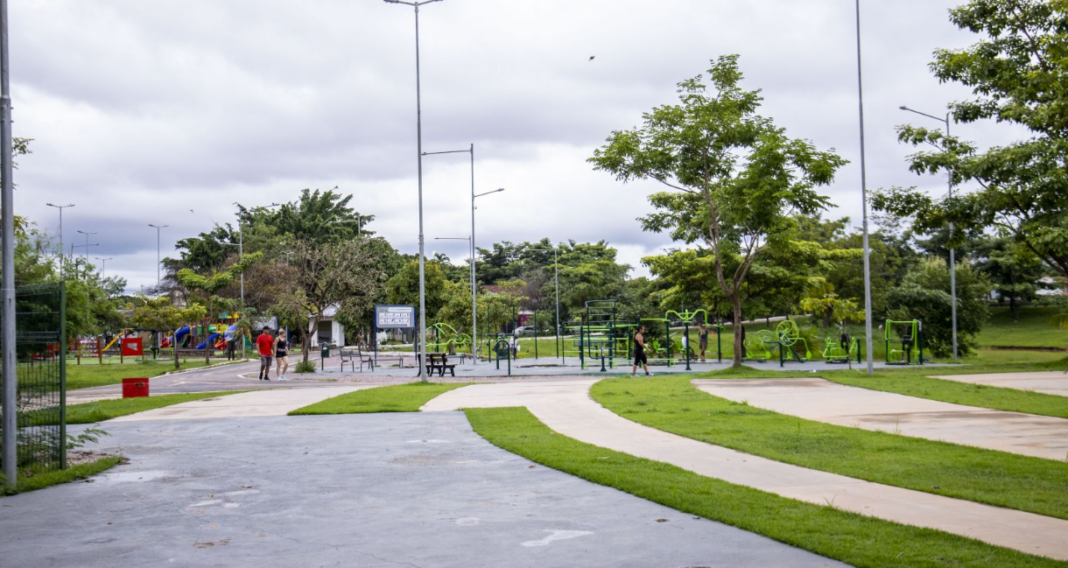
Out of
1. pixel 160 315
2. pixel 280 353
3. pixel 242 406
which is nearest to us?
pixel 242 406

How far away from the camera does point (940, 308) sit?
137 ft

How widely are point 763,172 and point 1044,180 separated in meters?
7.93

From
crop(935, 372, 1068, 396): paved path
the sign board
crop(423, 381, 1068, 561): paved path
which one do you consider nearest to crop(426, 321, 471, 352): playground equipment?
the sign board

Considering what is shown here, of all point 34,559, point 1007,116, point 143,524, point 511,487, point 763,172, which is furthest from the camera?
point 763,172

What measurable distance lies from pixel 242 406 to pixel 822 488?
1432 cm

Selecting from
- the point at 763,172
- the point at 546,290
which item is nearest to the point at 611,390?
the point at 763,172

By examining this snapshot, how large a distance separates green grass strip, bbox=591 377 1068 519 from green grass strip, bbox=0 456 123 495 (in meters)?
7.76

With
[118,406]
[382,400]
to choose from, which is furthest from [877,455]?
[118,406]

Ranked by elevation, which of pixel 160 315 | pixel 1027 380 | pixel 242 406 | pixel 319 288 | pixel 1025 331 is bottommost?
pixel 242 406

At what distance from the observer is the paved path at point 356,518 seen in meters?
6.36

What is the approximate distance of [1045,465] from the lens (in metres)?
9.45

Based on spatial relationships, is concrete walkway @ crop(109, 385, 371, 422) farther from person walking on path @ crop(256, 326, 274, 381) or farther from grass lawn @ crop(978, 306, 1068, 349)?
grass lawn @ crop(978, 306, 1068, 349)

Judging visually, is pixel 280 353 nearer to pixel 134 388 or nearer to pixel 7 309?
pixel 134 388

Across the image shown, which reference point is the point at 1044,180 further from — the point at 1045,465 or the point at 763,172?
the point at 1045,465
